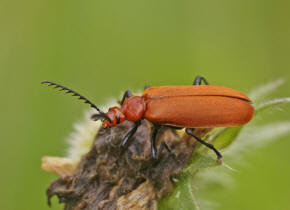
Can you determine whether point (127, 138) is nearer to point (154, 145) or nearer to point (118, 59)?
point (154, 145)

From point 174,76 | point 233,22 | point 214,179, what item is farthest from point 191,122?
point 233,22

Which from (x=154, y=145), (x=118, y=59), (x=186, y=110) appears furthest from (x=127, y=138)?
(x=118, y=59)

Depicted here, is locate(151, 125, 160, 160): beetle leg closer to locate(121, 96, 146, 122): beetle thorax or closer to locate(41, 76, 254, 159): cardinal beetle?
locate(41, 76, 254, 159): cardinal beetle

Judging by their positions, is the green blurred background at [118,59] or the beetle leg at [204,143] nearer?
the beetle leg at [204,143]

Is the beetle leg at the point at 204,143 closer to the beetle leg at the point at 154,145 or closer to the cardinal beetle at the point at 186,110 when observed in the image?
the cardinal beetle at the point at 186,110

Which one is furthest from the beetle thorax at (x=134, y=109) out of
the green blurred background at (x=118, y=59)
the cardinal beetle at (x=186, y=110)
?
the green blurred background at (x=118, y=59)

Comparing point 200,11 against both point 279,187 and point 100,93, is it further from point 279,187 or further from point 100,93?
point 279,187
